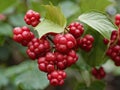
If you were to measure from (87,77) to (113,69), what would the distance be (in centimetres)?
120

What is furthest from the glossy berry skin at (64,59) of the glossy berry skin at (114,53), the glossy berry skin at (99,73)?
the glossy berry skin at (99,73)

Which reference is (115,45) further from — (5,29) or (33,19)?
(5,29)

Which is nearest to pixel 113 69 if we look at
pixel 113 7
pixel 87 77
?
pixel 113 7

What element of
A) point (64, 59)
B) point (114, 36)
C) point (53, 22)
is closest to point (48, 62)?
point (64, 59)

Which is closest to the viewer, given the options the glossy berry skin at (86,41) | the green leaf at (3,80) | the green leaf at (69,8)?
the glossy berry skin at (86,41)

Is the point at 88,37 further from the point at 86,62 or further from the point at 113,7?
the point at 113,7

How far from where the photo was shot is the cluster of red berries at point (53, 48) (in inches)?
57.0

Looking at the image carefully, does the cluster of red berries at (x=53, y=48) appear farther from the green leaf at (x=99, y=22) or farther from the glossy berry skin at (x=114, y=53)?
the glossy berry skin at (x=114, y=53)

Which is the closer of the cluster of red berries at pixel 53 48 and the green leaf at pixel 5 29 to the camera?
the cluster of red berries at pixel 53 48

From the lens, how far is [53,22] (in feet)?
4.98

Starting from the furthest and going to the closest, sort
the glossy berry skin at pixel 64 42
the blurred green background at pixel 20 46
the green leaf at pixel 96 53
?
the blurred green background at pixel 20 46 → the green leaf at pixel 96 53 → the glossy berry skin at pixel 64 42

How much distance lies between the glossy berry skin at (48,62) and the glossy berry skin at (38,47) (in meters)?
0.03

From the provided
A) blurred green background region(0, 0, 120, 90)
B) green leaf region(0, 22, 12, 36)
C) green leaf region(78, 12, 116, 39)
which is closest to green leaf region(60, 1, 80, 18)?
blurred green background region(0, 0, 120, 90)

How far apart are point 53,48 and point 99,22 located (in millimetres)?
214
